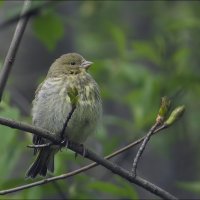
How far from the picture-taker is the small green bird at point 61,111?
5.60 m

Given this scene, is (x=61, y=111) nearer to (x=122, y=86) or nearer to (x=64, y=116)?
(x=64, y=116)

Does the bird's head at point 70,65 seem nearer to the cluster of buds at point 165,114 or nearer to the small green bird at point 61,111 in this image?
the small green bird at point 61,111

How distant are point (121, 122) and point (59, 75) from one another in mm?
1127

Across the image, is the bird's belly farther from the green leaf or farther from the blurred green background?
the green leaf

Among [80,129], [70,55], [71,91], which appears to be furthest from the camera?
[70,55]

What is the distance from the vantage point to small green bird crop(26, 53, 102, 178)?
560 cm

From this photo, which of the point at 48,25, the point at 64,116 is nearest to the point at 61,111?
the point at 64,116

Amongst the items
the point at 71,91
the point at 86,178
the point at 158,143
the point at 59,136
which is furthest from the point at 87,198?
the point at 158,143

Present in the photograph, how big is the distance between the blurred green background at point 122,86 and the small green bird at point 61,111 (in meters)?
0.15

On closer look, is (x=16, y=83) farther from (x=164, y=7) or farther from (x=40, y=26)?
(x=40, y=26)

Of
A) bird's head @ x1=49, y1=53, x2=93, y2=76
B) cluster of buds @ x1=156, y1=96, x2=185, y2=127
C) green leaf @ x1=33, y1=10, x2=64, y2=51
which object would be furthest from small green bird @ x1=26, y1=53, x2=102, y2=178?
cluster of buds @ x1=156, y1=96, x2=185, y2=127

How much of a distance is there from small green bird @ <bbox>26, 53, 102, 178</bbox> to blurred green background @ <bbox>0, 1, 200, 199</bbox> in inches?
5.7

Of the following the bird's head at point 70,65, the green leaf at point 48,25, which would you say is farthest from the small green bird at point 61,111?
the green leaf at point 48,25

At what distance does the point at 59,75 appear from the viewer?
619cm
